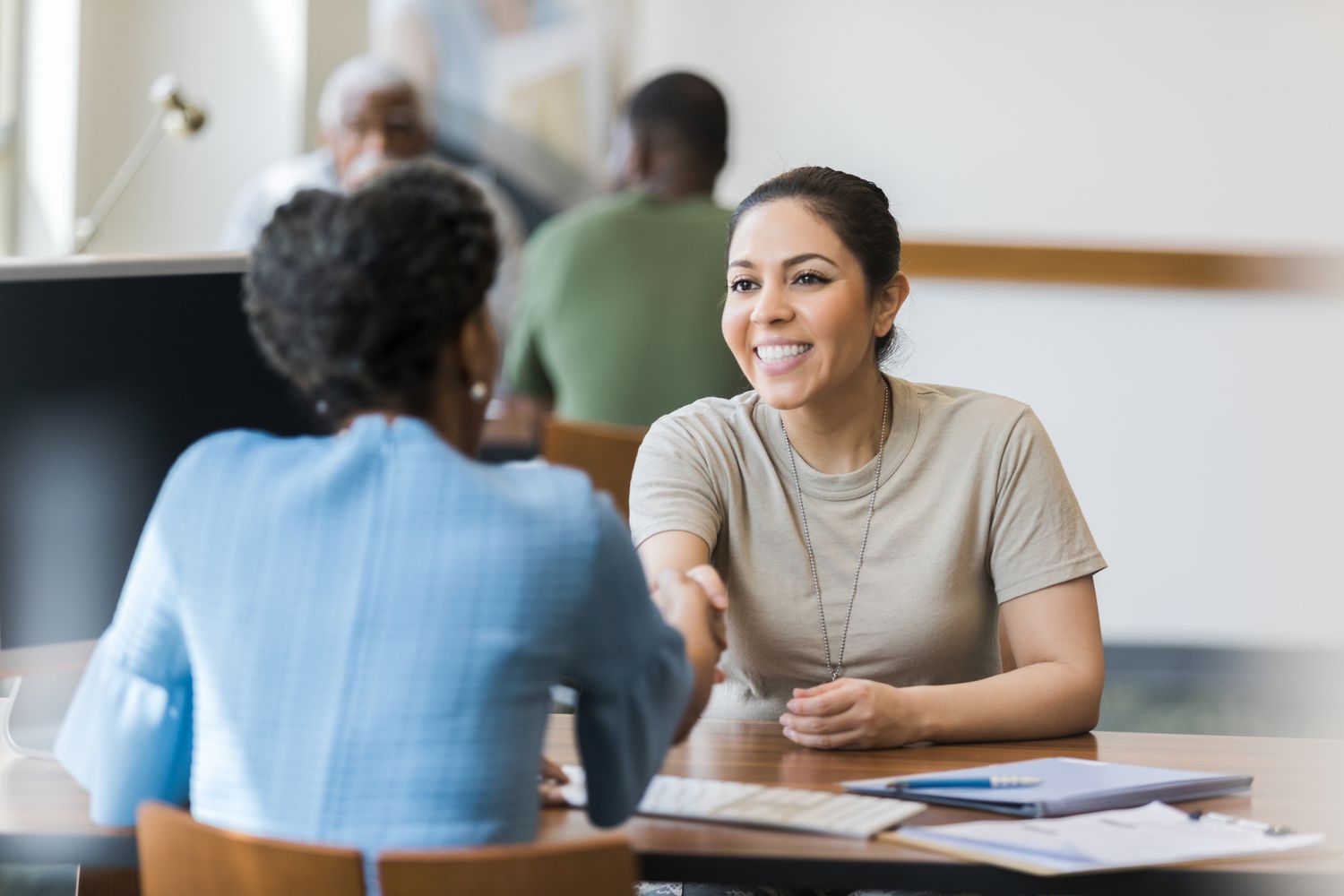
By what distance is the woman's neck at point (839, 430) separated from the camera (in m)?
1.87

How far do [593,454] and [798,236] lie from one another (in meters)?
0.95

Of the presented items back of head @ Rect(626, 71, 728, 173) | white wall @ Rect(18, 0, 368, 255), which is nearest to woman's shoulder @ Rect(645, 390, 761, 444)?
back of head @ Rect(626, 71, 728, 173)

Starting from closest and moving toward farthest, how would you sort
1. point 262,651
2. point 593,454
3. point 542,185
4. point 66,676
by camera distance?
point 262,651
point 66,676
point 593,454
point 542,185

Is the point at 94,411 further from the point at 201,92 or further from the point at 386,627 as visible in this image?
the point at 201,92

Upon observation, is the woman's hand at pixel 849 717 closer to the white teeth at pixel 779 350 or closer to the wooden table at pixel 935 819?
the wooden table at pixel 935 819

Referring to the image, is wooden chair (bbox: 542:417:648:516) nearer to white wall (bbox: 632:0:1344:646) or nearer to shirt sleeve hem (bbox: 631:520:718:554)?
shirt sleeve hem (bbox: 631:520:718:554)

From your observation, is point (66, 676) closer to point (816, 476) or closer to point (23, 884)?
point (816, 476)

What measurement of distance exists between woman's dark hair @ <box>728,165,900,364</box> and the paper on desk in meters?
0.75

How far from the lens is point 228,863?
1.03 meters

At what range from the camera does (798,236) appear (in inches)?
72.8

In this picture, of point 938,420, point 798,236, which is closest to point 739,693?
point 938,420

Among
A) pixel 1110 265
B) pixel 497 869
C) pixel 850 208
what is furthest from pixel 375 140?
pixel 497 869

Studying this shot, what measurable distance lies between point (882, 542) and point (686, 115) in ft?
5.71

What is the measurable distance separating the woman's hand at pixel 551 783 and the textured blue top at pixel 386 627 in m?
0.16
